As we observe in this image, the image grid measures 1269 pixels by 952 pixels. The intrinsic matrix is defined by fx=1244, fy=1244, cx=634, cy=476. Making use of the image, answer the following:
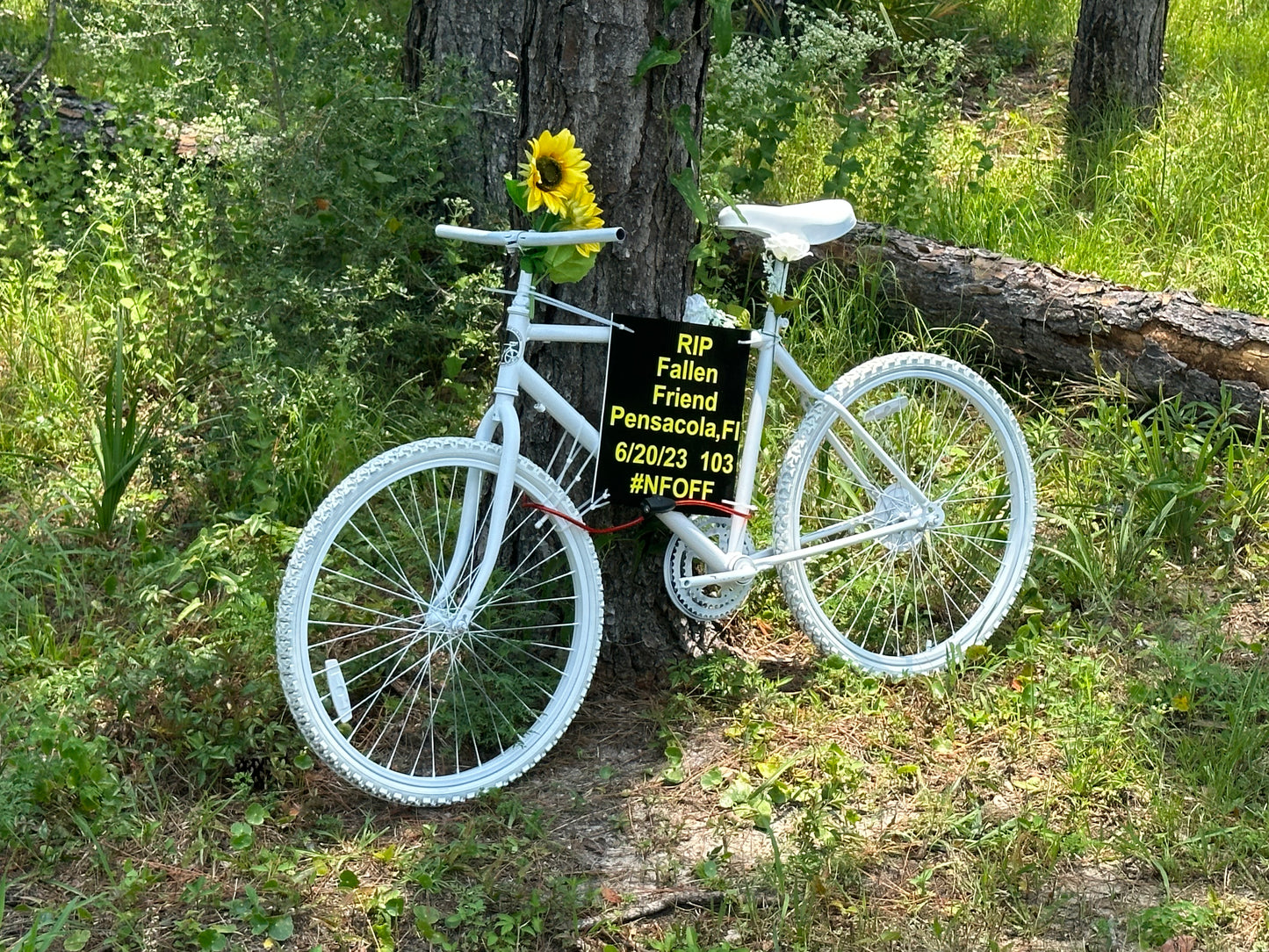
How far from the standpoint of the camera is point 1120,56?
20.0 feet

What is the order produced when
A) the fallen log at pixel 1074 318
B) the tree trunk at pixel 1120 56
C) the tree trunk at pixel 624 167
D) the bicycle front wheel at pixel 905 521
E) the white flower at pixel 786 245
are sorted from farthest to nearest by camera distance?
1. the tree trunk at pixel 1120 56
2. the fallen log at pixel 1074 318
3. the bicycle front wheel at pixel 905 521
4. the white flower at pixel 786 245
5. the tree trunk at pixel 624 167

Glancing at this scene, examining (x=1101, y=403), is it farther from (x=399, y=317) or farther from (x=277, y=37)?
(x=277, y=37)

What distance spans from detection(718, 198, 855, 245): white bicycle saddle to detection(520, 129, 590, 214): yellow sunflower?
45 cm

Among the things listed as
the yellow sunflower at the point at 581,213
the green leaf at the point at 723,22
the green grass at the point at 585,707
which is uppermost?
the green leaf at the point at 723,22

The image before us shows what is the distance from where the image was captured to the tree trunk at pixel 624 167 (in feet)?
9.50

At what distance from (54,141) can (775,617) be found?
3.55 m

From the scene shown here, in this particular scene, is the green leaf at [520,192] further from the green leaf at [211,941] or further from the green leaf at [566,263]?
the green leaf at [211,941]

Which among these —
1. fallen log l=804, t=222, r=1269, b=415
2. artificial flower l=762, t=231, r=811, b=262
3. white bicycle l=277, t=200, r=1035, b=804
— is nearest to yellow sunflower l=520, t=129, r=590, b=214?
white bicycle l=277, t=200, r=1035, b=804

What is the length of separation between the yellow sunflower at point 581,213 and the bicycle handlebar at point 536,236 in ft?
0.13

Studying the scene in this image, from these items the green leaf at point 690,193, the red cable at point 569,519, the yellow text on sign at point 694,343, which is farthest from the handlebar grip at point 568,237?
the red cable at point 569,519

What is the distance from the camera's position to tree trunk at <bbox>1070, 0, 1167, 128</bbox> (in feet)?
19.9

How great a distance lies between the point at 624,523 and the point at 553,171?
37.1 inches

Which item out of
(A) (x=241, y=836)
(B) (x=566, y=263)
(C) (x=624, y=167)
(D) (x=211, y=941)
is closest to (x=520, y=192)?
(B) (x=566, y=263)

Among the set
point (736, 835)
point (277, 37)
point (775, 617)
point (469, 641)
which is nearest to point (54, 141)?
point (277, 37)
